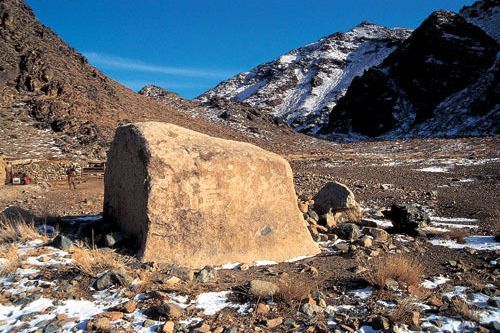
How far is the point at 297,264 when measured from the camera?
5340 mm

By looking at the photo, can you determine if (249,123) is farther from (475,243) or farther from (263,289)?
(263,289)

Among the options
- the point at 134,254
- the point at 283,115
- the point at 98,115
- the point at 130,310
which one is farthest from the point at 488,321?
the point at 283,115

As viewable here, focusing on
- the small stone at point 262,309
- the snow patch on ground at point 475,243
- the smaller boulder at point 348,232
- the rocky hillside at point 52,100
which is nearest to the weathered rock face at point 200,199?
the smaller boulder at point 348,232

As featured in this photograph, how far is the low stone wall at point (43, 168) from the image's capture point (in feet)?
55.9

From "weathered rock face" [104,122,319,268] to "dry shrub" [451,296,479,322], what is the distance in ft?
7.61

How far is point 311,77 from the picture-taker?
107062 mm

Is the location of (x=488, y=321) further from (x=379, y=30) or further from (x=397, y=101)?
(x=379, y=30)

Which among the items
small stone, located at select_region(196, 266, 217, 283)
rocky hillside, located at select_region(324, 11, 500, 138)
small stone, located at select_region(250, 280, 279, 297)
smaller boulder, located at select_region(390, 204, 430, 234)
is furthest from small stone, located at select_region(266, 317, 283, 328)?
rocky hillside, located at select_region(324, 11, 500, 138)

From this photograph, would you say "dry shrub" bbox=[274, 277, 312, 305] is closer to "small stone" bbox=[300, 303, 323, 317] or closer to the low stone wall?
"small stone" bbox=[300, 303, 323, 317]

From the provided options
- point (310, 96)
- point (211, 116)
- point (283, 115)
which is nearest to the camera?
point (211, 116)

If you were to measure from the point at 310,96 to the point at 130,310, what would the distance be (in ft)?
321

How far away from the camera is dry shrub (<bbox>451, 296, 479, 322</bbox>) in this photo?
3.60 meters

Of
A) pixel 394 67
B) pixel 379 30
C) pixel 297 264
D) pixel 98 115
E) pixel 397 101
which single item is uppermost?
pixel 379 30

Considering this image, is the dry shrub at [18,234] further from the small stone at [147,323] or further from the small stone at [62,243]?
the small stone at [147,323]
